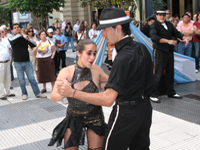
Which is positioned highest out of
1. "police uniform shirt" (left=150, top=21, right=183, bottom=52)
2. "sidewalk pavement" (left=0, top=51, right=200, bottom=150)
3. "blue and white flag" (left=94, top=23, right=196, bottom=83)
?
"police uniform shirt" (left=150, top=21, right=183, bottom=52)

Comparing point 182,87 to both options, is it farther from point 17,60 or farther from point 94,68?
point 94,68

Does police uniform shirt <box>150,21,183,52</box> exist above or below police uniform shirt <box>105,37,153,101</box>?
above

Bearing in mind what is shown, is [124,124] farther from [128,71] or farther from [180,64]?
[180,64]

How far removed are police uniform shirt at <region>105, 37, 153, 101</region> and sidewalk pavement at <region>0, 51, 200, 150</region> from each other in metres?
2.01

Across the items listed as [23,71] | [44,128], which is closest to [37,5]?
[23,71]

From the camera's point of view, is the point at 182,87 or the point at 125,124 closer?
the point at 125,124

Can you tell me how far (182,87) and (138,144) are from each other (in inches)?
215

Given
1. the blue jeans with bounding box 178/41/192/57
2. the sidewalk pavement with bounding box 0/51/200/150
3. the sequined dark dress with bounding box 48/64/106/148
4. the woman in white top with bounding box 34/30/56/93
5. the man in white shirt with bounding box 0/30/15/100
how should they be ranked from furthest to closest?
1. the blue jeans with bounding box 178/41/192/57
2. the woman in white top with bounding box 34/30/56/93
3. the man in white shirt with bounding box 0/30/15/100
4. the sidewalk pavement with bounding box 0/51/200/150
5. the sequined dark dress with bounding box 48/64/106/148

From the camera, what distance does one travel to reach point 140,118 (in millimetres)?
2232

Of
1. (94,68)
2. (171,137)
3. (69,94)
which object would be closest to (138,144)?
(69,94)

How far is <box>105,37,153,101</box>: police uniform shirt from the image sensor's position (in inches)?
81.2

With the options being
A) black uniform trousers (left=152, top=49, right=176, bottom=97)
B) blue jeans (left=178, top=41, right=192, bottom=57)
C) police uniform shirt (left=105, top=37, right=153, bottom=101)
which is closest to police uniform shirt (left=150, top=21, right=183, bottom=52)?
black uniform trousers (left=152, top=49, right=176, bottom=97)

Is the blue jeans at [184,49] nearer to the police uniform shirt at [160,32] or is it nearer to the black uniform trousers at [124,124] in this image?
the police uniform shirt at [160,32]

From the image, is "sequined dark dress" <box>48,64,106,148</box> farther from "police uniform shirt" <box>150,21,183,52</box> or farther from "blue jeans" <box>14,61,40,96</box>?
"blue jeans" <box>14,61,40,96</box>
